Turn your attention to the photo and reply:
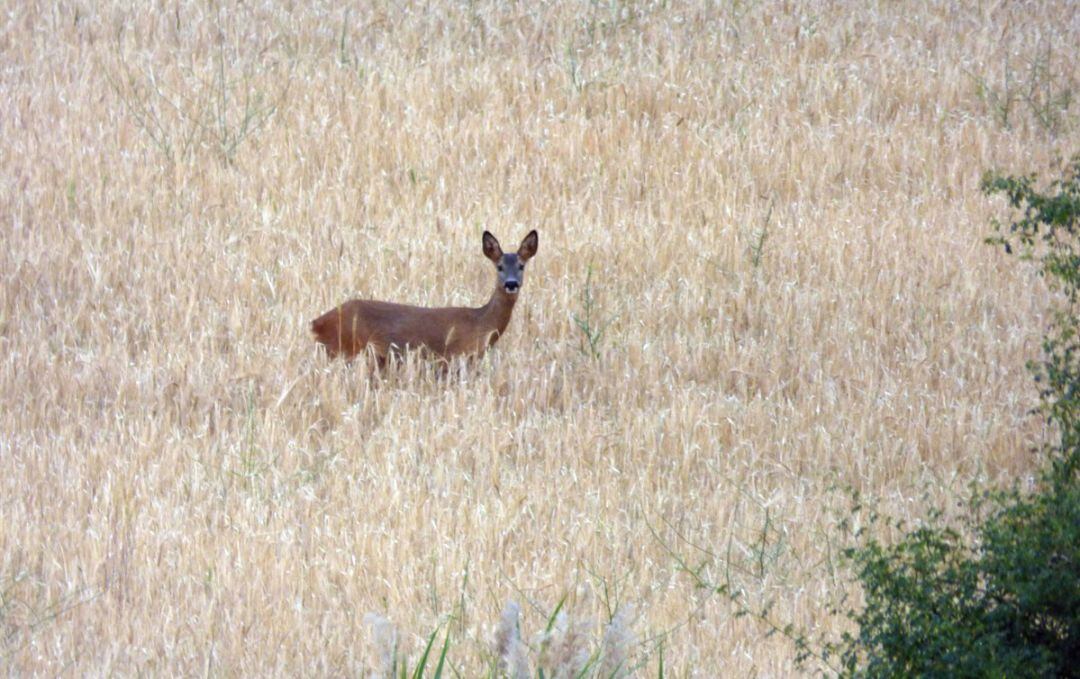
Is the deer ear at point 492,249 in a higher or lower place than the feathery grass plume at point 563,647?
higher

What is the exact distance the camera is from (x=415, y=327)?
8.24m

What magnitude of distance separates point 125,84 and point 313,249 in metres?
3.75

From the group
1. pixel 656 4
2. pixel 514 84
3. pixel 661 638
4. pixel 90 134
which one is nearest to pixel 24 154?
pixel 90 134

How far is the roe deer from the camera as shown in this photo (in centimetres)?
824

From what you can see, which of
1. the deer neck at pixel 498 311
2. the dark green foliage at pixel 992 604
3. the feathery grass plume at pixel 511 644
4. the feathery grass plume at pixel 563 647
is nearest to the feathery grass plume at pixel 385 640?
the feathery grass plume at pixel 511 644

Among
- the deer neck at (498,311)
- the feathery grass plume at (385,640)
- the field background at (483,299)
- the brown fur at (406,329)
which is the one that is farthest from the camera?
the deer neck at (498,311)

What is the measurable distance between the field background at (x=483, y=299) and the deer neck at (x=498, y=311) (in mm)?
228

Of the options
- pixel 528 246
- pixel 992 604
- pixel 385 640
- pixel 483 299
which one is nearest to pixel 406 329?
pixel 528 246

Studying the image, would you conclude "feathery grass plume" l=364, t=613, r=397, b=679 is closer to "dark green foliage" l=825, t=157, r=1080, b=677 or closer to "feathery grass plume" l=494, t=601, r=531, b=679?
"feathery grass plume" l=494, t=601, r=531, b=679

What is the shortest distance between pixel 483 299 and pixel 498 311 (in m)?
1.29

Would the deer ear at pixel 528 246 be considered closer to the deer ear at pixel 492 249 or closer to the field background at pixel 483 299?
the deer ear at pixel 492 249

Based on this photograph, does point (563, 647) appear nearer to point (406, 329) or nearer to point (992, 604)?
point (992, 604)

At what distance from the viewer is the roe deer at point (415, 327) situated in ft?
27.0

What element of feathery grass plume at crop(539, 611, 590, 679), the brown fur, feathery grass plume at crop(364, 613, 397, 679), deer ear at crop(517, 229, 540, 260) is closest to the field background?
the brown fur
